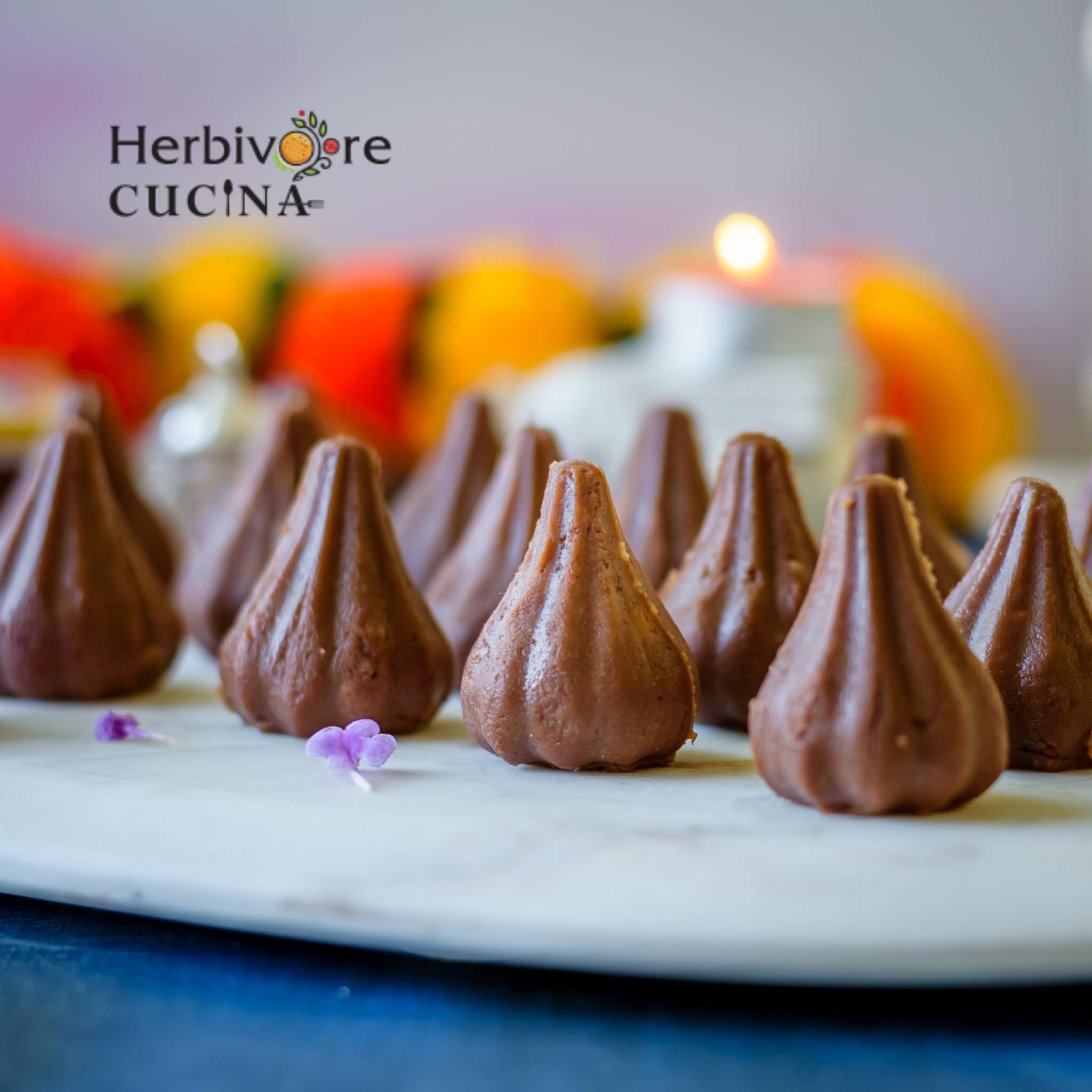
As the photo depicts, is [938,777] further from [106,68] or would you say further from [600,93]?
[106,68]

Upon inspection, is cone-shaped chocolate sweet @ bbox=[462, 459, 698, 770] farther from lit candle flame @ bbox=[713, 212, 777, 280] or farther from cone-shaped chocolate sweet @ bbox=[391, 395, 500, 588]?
Answer: lit candle flame @ bbox=[713, 212, 777, 280]

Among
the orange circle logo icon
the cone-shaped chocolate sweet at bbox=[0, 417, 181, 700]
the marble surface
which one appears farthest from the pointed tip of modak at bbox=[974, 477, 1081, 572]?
the orange circle logo icon

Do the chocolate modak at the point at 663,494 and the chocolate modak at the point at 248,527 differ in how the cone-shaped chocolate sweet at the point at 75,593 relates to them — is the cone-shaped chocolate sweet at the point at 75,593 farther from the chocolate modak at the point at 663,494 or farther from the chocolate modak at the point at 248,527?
the chocolate modak at the point at 663,494

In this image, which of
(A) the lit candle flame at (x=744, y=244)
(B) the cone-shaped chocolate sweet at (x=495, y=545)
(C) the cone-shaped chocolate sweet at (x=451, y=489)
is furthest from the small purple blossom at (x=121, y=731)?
(A) the lit candle flame at (x=744, y=244)

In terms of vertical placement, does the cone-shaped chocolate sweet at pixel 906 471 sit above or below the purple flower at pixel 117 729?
above

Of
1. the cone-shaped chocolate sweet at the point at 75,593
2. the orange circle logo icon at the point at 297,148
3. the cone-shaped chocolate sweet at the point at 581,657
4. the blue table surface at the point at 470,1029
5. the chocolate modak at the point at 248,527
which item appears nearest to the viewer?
the blue table surface at the point at 470,1029

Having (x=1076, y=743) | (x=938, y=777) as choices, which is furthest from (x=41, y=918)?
(x=1076, y=743)
